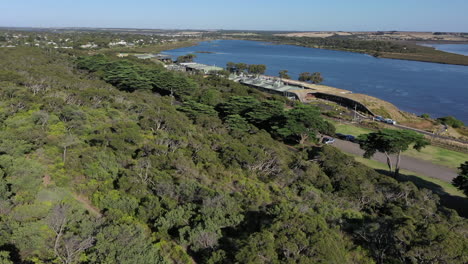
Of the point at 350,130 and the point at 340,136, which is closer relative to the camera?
the point at 340,136

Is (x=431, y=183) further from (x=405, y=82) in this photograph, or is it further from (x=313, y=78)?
(x=405, y=82)

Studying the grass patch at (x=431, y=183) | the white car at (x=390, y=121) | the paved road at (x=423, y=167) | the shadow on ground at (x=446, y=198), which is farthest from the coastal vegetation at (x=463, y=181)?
the white car at (x=390, y=121)

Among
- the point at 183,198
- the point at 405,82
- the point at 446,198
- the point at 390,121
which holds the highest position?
the point at 183,198

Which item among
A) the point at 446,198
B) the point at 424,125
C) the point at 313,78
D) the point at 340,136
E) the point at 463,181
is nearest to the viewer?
the point at 463,181

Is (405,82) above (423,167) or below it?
above

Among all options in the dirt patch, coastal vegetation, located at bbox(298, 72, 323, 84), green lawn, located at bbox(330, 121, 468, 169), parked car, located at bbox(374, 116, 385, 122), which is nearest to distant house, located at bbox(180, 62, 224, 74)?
coastal vegetation, located at bbox(298, 72, 323, 84)

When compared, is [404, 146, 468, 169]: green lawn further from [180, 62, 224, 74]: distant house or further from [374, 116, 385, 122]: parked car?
[180, 62, 224, 74]: distant house

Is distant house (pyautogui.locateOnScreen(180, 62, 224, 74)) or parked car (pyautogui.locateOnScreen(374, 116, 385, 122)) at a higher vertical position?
distant house (pyautogui.locateOnScreen(180, 62, 224, 74))

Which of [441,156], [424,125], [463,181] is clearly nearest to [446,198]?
[463,181]
